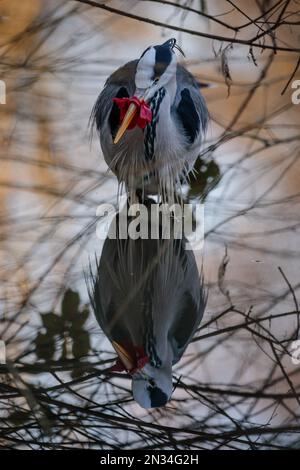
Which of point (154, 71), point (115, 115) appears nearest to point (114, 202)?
point (115, 115)

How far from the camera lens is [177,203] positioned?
1.31 meters

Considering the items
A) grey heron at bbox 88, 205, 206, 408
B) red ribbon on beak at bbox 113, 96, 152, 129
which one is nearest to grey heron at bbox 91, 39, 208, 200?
red ribbon on beak at bbox 113, 96, 152, 129

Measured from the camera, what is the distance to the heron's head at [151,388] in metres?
0.99

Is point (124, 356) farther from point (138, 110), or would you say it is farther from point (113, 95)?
point (113, 95)

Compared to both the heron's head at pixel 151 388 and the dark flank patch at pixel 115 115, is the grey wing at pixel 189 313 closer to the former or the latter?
the heron's head at pixel 151 388

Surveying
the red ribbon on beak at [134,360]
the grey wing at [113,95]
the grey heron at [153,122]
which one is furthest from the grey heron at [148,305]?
the grey wing at [113,95]

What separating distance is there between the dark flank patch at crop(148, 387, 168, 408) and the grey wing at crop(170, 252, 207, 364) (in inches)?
2.3

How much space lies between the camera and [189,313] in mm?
1095

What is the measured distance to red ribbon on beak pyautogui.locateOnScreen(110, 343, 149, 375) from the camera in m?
1.01

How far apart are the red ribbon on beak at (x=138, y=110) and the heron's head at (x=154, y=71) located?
20mm

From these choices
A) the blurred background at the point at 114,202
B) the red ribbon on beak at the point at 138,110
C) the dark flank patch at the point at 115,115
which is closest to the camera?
the blurred background at the point at 114,202

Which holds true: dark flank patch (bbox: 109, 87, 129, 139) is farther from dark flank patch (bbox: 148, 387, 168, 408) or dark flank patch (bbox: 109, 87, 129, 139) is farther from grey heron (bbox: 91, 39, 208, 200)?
dark flank patch (bbox: 148, 387, 168, 408)
